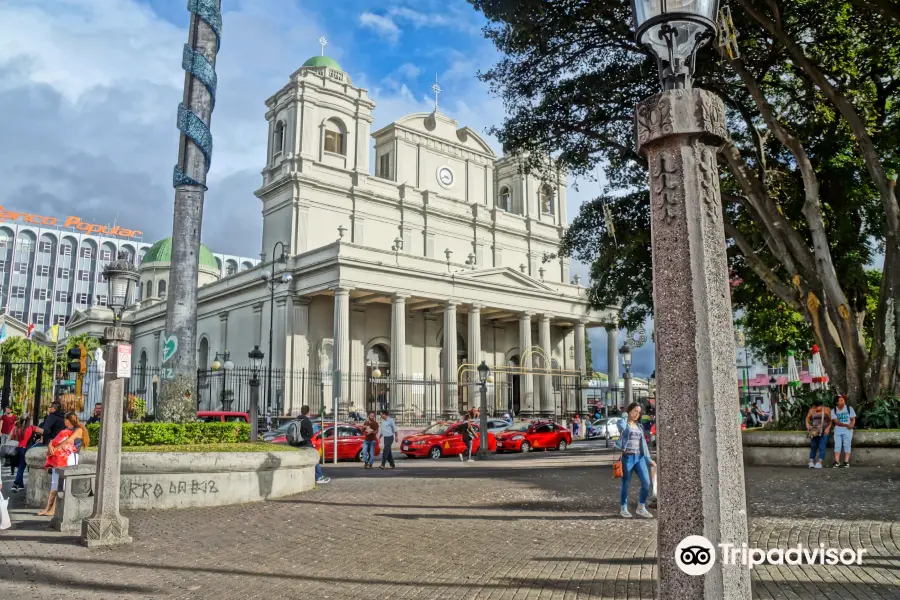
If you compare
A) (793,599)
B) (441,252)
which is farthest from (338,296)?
(793,599)

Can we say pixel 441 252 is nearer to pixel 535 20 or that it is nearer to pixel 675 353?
pixel 535 20

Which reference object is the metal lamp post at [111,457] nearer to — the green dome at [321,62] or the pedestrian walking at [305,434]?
the pedestrian walking at [305,434]

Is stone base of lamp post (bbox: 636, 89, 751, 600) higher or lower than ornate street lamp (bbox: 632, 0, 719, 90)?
lower

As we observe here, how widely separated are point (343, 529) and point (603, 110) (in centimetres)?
1327

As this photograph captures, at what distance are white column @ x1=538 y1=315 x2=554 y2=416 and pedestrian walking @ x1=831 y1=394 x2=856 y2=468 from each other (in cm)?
3204

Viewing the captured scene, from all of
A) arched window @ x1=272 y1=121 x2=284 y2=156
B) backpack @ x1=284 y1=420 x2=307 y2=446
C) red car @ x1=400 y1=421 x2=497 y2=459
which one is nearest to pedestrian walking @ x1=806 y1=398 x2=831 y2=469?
red car @ x1=400 y1=421 x2=497 y2=459

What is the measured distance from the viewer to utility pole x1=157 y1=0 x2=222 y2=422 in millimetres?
13914

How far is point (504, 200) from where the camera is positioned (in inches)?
2387

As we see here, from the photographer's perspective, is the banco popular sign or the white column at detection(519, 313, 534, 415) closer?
the white column at detection(519, 313, 534, 415)

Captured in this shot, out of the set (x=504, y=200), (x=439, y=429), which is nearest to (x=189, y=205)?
(x=439, y=429)

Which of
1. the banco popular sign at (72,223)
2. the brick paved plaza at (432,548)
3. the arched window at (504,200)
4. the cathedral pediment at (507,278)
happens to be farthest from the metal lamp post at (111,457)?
the banco popular sign at (72,223)

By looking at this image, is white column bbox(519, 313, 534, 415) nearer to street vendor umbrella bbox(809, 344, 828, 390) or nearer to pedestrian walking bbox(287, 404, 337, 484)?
street vendor umbrella bbox(809, 344, 828, 390)

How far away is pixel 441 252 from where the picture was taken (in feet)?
168

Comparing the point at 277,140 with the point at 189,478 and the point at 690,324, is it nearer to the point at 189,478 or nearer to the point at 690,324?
the point at 189,478
